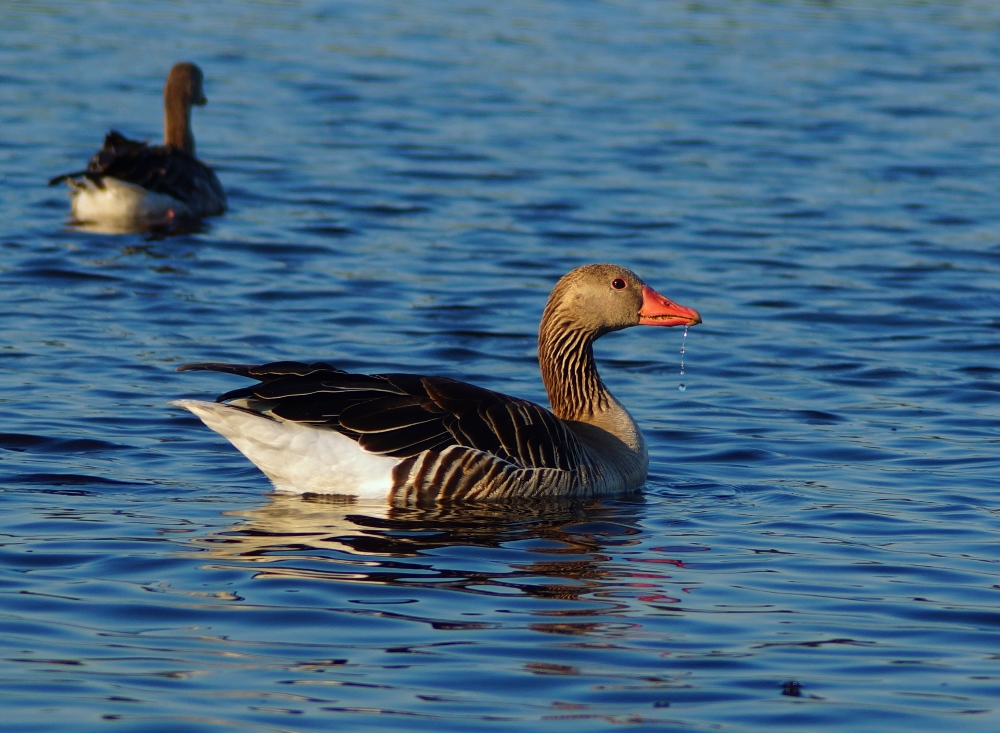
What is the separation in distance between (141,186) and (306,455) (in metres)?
9.41

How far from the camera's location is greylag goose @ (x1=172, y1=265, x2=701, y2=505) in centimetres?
932

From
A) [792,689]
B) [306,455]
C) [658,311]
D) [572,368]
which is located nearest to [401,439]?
[306,455]

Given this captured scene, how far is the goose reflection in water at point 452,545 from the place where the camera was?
7840 millimetres

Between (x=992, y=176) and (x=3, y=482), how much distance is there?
49.0 ft

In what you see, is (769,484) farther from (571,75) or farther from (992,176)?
(571,75)

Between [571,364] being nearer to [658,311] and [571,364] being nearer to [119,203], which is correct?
[658,311]

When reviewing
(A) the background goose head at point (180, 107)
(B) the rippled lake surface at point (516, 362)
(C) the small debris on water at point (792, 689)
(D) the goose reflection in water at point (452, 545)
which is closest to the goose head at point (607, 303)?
(B) the rippled lake surface at point (516, 362)

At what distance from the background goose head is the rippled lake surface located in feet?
2.93

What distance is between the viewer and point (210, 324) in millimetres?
13898

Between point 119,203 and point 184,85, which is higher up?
point 184,85

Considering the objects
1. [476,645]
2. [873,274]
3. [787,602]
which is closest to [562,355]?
[787,602]

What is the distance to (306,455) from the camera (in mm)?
9352

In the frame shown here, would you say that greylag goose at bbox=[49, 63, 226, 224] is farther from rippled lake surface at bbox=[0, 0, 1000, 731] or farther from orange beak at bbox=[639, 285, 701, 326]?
orange beak at bbox=[639, 285, 701, 326]

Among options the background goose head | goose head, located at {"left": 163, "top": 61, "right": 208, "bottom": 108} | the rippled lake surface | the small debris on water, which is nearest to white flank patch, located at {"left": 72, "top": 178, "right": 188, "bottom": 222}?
the rippled lake surface
